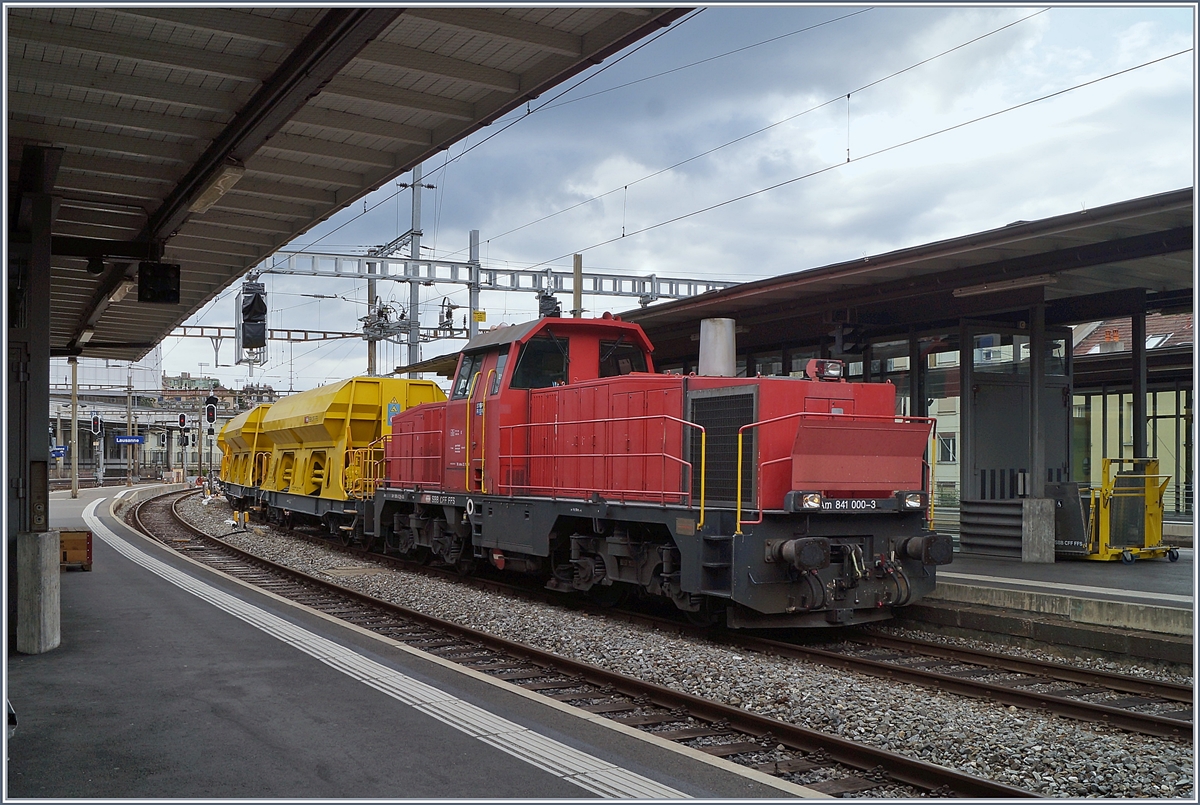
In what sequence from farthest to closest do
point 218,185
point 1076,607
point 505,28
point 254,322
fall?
point 254,322 < point 1076,607 < point 218,185 < point 505,28

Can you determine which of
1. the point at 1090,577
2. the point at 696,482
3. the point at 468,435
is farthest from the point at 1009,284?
the point at 468,435

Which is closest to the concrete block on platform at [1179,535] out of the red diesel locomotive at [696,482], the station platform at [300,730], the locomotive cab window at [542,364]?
the red diesel locomotive at [696,482]

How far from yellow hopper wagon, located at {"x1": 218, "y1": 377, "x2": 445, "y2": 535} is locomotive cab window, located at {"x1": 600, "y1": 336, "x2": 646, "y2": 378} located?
6064mm

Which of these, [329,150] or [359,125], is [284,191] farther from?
[359,125]

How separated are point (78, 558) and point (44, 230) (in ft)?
22.5

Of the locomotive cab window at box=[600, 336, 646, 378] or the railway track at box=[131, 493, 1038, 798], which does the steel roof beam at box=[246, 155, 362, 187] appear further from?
the railway track at box=[131, 493, 1038, 798]

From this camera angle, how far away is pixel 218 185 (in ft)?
28.6

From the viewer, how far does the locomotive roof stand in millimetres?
11904

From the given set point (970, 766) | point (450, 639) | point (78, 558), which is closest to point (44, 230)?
point (450, 639)

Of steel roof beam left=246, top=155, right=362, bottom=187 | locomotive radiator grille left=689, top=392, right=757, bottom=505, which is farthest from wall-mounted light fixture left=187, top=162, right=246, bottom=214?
locomotive radiator grille left=689, top=392, right=757, bottom=505

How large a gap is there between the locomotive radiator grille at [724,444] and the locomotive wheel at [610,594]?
223cm

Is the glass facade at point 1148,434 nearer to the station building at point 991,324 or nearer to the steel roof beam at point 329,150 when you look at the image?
the station building at point 991,324

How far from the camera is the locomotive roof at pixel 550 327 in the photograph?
1190cm

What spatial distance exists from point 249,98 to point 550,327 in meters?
5.25
